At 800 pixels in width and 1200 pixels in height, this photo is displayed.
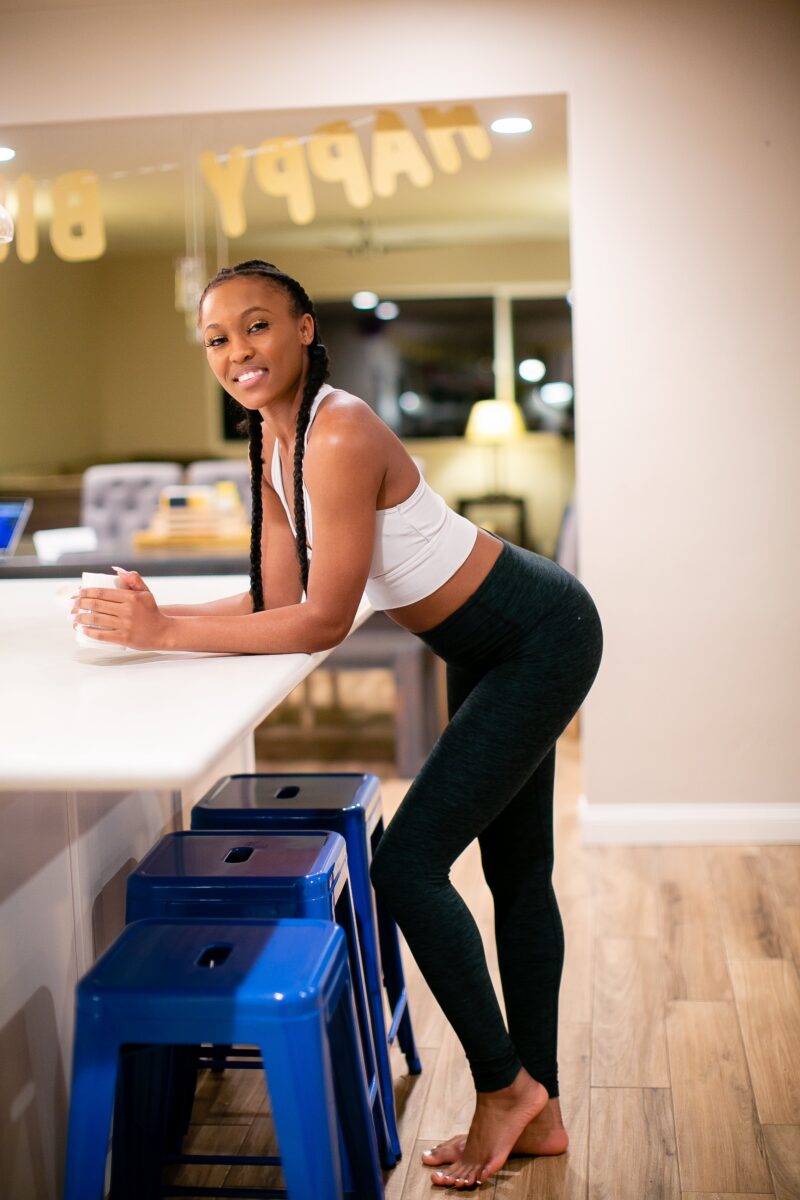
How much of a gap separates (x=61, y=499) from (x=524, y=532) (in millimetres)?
3447

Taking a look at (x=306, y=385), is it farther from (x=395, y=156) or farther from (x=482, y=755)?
(x=395, y=156)

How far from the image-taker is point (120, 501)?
5.63 metres

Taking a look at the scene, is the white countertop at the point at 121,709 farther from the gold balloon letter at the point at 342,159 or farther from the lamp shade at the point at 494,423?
the lamp shade at the point at 494,423

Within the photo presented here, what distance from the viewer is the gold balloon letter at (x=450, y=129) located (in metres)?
A: 3.49

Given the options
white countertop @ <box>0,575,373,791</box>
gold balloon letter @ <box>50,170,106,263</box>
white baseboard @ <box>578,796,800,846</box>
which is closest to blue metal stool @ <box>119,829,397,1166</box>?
white countertop @ <box>0,575,373,791</box>

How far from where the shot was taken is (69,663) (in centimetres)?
154

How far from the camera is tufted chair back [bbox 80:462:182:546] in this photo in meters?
5.60

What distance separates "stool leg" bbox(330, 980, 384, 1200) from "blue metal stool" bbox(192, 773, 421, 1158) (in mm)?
238

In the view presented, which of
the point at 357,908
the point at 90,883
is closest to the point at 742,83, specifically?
the point at 357,908

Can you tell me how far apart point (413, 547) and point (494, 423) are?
709 cm

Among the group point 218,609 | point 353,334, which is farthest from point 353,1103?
point 353,334

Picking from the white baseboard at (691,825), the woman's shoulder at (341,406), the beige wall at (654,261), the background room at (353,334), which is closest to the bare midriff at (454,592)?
the woman's shoulder at (341,406)

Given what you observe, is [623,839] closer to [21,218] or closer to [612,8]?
[612,8]

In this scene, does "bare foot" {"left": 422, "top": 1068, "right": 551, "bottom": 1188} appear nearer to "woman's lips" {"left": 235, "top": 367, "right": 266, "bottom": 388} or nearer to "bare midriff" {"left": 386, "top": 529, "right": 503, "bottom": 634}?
"bare midriff" {"left": 386, "top": 529, "right": 503, "bottom": 634}
